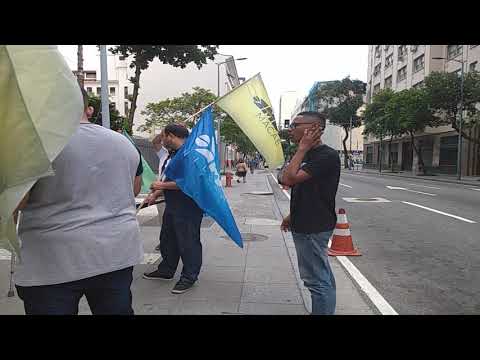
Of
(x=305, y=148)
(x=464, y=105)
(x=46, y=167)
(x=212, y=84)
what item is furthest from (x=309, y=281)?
(x=212, y=84)

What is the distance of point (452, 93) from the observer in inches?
1195

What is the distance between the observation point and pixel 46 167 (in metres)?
1.59

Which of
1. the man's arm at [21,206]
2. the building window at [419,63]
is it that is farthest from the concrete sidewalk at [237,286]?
the building window at [419,63]

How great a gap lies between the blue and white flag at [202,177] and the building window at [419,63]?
4293 centimetres

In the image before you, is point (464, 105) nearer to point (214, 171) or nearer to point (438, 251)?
point (438, 251)

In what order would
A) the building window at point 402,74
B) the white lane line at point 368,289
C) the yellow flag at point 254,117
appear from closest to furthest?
the white lane line at point 368,289
the yellow flag at point 254,117
the building window at point 402,74

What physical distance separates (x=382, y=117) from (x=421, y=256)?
122ft

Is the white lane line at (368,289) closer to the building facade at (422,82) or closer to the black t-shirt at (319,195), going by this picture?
the black t-shirt at (319,195)

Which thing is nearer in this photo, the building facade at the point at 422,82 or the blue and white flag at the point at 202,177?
the blue and white flag at the point at 202,177

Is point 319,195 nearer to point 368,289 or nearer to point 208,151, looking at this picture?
point 208,151

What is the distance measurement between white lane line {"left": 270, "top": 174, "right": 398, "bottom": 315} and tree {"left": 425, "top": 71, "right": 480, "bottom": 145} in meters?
27.9

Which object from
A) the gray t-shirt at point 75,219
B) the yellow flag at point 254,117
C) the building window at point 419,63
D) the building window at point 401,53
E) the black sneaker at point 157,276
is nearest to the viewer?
the gray t-shirt at point 75,219

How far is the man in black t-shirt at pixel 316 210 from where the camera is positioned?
125 inches

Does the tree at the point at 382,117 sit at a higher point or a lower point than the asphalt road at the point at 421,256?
higher
